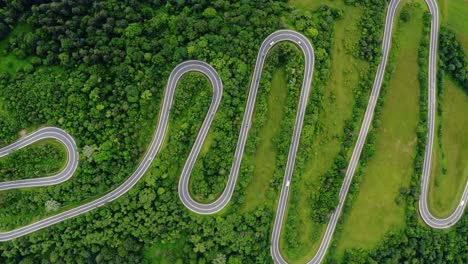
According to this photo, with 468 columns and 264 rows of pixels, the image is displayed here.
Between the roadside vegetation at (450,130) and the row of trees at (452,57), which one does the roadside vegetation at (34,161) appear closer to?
the roadside vegetation at (450,130)

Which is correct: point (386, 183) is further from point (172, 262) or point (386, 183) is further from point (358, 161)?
point (172, 262)

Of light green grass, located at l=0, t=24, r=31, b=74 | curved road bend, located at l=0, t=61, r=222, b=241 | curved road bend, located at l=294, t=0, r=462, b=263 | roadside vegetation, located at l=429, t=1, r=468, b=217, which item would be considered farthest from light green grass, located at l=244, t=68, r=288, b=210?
light green grass, located at l=0, t=24, r=31, b=74

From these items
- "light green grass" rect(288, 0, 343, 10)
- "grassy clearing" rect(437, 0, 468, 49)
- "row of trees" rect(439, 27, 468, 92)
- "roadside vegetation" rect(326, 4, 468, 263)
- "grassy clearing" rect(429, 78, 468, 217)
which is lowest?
"roadside vegetation" rect(326, 4, 468, 263)

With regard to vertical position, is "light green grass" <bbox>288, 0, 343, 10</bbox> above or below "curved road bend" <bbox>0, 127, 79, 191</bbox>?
above

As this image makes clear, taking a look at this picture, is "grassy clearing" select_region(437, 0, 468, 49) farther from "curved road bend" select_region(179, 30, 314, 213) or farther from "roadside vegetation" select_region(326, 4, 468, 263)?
"curved road bend" select_region(179, 30, 314, 213)

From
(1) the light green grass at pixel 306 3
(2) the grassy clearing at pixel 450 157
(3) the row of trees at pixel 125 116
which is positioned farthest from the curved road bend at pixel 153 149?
(2) the grassy clearing at pixel 450 157

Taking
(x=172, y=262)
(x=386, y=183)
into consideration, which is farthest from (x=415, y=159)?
(x=172, y=262)

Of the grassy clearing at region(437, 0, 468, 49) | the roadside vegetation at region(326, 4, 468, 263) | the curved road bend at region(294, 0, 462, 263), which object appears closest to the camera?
the roadside vegetation at region(326, 4, 468, 263)
